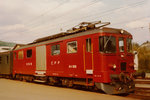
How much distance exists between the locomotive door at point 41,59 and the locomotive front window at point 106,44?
232 inches

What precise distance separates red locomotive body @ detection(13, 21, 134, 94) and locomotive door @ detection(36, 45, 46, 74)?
2.13 ft

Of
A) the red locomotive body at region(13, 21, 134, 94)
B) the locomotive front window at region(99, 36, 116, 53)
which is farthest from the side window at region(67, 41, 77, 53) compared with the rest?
the locomotive front window at region(99, 36, 116, 53)

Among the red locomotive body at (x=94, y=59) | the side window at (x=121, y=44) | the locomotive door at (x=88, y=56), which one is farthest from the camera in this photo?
the side window at (x=121, y=44)

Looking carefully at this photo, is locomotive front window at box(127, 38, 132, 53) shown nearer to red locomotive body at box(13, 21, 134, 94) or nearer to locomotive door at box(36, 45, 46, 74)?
red locomotive body at box(13, 21, 134, 94)

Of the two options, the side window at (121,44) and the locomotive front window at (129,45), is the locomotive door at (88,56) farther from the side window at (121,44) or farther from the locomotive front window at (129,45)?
the locomotive front window at (129,45)

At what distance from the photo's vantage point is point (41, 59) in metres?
14.8

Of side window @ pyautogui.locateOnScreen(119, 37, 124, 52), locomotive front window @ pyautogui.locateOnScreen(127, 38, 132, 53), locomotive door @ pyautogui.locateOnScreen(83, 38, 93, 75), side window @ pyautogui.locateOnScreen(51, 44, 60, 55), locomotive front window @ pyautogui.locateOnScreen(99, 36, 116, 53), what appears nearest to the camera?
locomotive front window @ pyautogui.locateOnScreen(99, 36, 116, 53)

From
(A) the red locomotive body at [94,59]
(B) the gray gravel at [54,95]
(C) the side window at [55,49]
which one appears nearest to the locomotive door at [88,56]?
(A) the red locomotive body at [94,59]

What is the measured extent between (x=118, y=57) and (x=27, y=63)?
949 cm

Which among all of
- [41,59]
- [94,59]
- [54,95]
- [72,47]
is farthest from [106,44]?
[41,59]

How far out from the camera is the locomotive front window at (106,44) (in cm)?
980

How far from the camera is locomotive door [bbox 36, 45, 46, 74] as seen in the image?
14408 millimetres

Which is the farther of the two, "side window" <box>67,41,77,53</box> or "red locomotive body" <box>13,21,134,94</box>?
"side window" <box>67,41,77,53</box>

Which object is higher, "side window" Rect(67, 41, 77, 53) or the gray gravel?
"side window" Rect(67, 41, 77, 53)
